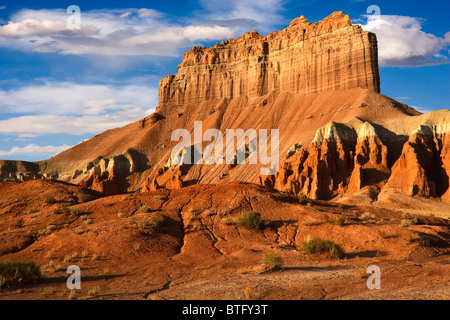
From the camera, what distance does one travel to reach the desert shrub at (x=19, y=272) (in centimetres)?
1364

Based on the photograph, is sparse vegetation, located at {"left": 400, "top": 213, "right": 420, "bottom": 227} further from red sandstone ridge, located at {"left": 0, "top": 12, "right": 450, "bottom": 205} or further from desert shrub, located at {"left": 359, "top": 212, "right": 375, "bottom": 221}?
red sandstone ridge, located at {"left": 0, "top": 12, "right": 450, "bottom": 205}

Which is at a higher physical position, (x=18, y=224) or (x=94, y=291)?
(x=18, y=224)

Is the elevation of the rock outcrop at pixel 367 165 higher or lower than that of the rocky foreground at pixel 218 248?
higher

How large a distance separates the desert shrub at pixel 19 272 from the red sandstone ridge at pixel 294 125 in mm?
44482

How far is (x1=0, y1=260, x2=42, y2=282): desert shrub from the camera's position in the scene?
1364 centimetres

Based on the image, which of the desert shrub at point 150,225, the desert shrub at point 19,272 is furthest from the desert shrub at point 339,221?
the desert shrub at point 19,272

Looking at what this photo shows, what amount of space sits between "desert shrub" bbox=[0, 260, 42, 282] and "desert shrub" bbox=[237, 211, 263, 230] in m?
10.0

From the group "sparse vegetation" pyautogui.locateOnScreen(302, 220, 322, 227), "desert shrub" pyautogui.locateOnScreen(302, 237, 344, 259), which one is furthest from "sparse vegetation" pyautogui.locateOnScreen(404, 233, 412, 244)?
"sparse vegetation" pyautogui.locateOnScreen(302, 220, 322, 227)

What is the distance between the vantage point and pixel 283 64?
97.2 metres

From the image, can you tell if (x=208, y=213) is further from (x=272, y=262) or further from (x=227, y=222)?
(x=272, y=262)

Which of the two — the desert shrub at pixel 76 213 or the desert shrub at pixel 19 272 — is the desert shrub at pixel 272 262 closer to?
the desert shrub at pixel 19 272

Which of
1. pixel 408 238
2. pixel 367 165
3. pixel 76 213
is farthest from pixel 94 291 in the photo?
pixel 367 165

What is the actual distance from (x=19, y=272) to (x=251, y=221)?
10.8 m
